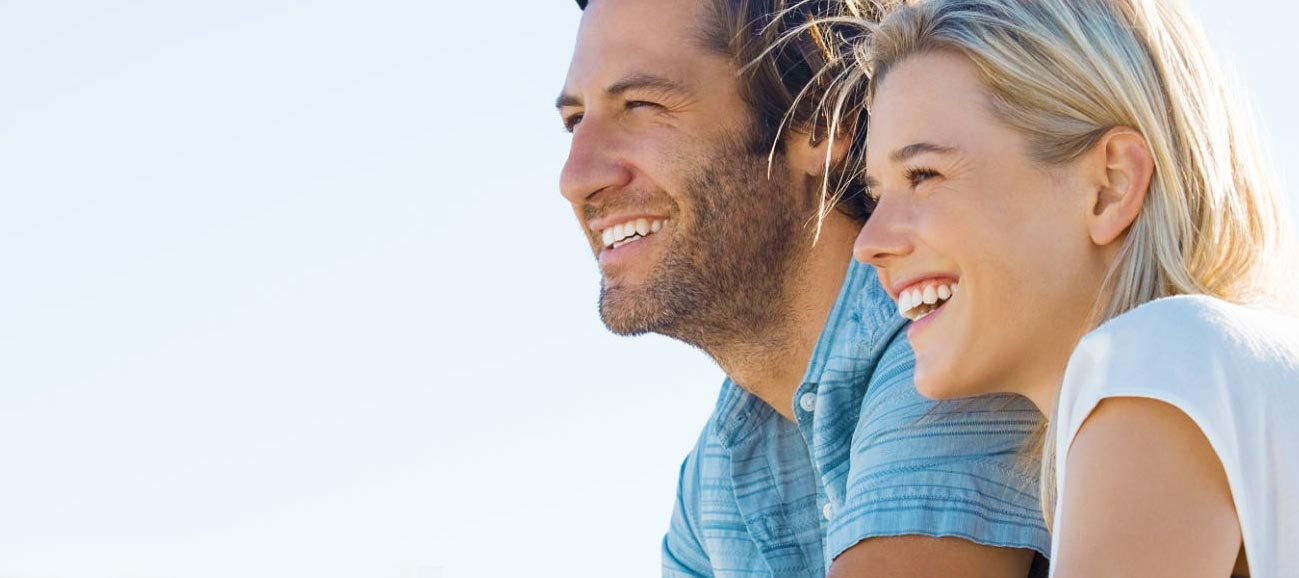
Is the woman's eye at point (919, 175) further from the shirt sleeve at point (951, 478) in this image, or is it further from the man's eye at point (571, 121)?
the man's eye at point (571, 121)

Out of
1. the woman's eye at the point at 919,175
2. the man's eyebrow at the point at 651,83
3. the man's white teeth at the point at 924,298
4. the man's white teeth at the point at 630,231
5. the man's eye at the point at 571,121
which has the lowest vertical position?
the man's white teeth at the point at 924,298

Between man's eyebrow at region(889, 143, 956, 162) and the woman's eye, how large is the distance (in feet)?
0.09

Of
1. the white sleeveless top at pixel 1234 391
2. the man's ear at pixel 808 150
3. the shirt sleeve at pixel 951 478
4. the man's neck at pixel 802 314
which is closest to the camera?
the white sleeveless top at pixel 1234 391

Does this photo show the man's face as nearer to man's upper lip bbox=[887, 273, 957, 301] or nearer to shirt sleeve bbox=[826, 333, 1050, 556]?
shirt sleeve bbox=[826, 333, 1050, 556]

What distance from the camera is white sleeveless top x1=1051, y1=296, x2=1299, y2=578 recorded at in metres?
2.26

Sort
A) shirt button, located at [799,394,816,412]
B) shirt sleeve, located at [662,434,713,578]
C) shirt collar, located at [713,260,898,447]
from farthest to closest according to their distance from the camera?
shirt sleeve, located at [662,434,713,578], shirt button, located at [799,394,816,412], shirt collar, located at [713,260,898,447]

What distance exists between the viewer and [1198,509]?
2.24 meters

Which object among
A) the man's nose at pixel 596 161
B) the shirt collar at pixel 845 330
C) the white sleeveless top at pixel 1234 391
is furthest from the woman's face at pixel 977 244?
the man's nose at pixel 596 161

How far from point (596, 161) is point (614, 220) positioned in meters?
0.16

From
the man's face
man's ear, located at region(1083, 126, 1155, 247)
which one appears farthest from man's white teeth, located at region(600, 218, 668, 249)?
man's ear, located at region(1083, 126, 1155, 247)

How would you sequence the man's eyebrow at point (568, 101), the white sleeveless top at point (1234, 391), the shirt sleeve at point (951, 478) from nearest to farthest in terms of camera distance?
the white sleeveless top at point (1234, 391) → the shirt sleeve at point (951, 478) → the man's eyebrow at point (568, 101)

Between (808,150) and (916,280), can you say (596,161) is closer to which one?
(808,150)

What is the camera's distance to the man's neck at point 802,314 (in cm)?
431

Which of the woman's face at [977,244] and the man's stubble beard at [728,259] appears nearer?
the woman's face at [977,244]
